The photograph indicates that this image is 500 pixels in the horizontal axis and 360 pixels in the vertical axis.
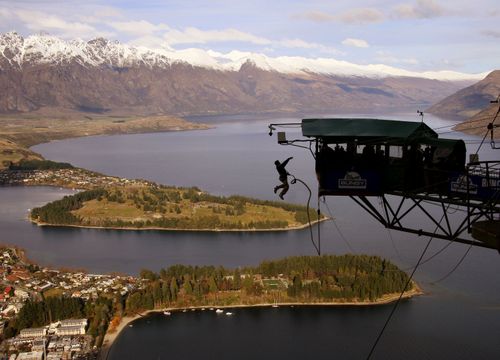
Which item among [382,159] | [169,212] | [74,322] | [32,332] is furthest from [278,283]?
[382,159]

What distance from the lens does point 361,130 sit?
26.6 feet

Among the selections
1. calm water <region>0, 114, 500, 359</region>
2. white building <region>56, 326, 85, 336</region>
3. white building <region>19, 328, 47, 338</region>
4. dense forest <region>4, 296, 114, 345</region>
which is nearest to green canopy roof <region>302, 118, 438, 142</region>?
calm water <region>0, 114, 500, 359</region>

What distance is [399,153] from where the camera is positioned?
848cm

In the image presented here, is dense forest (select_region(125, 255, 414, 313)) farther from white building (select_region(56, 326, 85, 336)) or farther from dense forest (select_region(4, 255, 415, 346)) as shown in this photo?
white building (select_region(56, 326, 85, 336))

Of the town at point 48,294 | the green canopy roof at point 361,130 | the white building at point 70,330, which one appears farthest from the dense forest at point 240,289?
the green canopy roof at point 361,130

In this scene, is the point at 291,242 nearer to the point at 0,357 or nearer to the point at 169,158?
the point at 0,357

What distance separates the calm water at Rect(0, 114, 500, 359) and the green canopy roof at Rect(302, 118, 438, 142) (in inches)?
915

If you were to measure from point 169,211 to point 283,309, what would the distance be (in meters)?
33.4

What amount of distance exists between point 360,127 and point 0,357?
27291mm

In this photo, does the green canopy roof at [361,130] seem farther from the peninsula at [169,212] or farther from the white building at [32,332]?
the peninsula at [169,212]

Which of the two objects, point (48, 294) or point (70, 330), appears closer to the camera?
point (70, 330)

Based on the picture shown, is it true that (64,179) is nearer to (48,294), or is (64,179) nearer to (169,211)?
(169,211)

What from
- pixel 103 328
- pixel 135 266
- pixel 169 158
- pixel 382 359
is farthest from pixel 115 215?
pixel 169 158

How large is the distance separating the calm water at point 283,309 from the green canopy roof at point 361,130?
23.2m
